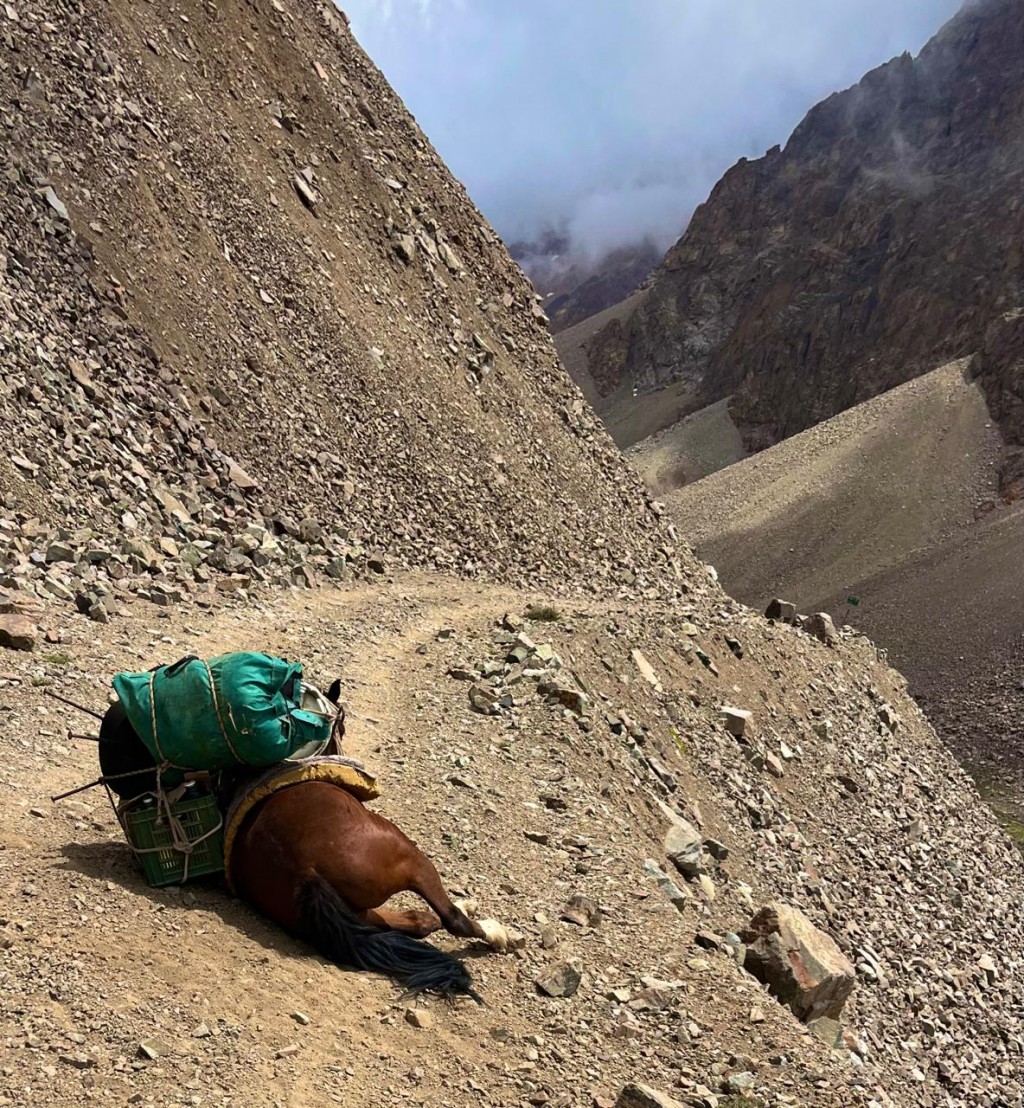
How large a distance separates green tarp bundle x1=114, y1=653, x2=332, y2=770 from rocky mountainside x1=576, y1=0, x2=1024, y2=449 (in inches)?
4305

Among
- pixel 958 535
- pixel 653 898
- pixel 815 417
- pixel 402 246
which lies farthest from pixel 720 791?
pixel 815 417

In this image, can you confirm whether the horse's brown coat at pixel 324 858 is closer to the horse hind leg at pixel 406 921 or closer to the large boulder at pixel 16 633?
the horse hind leg at pixel 406 921

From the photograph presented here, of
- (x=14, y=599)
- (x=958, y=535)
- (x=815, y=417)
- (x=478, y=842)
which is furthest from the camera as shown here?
(x=815, y=417)

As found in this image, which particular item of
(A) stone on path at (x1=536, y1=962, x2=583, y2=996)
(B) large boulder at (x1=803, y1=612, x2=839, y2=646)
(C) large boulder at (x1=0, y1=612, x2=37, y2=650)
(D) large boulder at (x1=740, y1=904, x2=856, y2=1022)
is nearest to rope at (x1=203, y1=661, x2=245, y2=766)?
(A) stone on path at (x1=536, y1=962, x2=583, y2=996)

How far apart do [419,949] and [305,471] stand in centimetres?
1322

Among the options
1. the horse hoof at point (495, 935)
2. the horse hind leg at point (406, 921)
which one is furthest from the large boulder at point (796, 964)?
the horse hind leg at point (406, 921)

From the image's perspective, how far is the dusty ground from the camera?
5.08m

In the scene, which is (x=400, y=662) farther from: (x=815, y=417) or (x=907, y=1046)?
(x=815, y=417)

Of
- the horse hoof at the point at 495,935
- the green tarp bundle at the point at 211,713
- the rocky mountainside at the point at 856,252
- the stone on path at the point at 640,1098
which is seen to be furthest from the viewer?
the rocky mountainside at the point at 856,252

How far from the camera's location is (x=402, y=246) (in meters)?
24.2

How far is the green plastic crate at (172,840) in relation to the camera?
6.28 metres

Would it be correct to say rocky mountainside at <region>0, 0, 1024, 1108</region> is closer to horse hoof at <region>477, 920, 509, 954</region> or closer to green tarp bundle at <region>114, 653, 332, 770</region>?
horse hoof at <region>477, 920, 509, 954</region>

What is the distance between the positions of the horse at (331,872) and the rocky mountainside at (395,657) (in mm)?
176

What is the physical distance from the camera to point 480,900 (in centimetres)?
746
